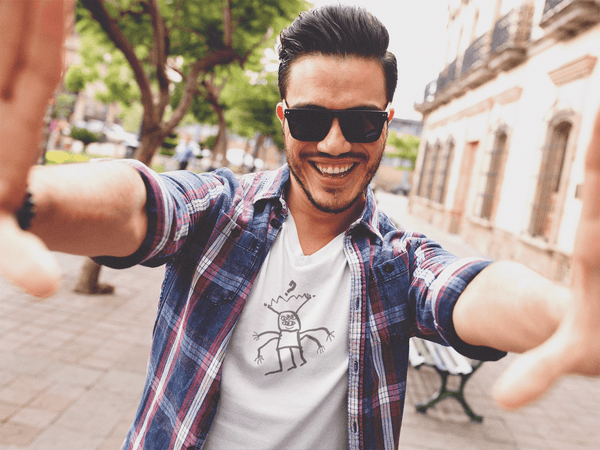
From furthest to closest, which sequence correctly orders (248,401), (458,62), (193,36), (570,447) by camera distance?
(458,62) < (193,36) < (570,447) < (248,401)

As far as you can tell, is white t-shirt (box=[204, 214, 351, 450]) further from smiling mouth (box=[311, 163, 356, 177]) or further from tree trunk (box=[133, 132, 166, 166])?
tree trunk (box=[133, 132, 166, 166])

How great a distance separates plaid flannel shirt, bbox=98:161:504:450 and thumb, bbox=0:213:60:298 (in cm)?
76

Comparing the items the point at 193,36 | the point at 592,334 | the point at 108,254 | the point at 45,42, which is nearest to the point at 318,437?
the point at 108,254

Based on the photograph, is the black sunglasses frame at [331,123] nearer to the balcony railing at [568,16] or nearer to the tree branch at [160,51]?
the tree branch at [160,51]

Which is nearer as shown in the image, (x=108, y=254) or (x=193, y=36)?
(x=108, y=254)

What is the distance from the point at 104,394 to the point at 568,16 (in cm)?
970

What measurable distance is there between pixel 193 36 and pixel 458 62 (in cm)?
1266

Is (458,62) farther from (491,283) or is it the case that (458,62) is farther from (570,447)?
(491,283)

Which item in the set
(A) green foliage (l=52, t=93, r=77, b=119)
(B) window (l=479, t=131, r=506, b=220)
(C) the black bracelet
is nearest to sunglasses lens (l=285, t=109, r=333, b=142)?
(C) the black bracelet

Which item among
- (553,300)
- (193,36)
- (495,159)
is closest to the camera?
(553,300)

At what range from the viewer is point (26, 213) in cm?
65

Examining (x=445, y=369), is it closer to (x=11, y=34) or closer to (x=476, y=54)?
(x=11, y=34)

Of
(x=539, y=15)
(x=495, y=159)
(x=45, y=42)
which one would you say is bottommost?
(x=45, y=42)

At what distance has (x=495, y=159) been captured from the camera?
12461 mm
